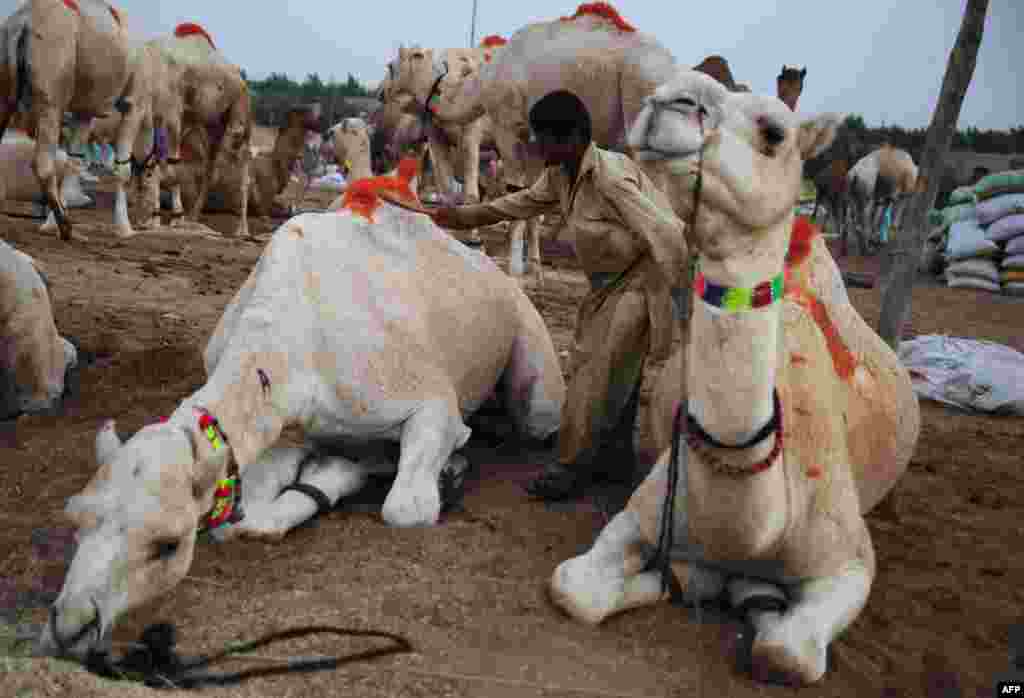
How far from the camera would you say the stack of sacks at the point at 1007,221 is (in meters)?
14.2

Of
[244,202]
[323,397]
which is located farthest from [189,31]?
[323,397]

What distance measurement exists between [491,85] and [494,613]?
22.2 feet

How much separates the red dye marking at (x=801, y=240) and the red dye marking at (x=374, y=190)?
1877mm

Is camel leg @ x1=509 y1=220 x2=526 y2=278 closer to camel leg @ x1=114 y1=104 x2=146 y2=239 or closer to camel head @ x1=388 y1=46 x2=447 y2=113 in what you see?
camel head @ x1=388 y1=46 x2=447 y2=113

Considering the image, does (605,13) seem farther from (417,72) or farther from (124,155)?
(124,155)

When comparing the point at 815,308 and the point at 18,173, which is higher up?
the point at 815,308

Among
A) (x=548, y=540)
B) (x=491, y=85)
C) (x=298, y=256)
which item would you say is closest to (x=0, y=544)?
(x=298, y=256)

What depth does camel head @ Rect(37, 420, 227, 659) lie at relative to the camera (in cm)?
237

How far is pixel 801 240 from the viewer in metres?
3.19

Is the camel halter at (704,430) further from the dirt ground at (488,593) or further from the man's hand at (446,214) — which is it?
the man's hand at (446,214)

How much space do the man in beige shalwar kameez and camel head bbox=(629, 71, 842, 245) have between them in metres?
1.44

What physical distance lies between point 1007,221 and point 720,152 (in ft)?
46.9

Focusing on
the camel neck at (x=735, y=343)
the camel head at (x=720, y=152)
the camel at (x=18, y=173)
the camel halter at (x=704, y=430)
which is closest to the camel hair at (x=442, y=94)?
the camel at (x=18, y=173)

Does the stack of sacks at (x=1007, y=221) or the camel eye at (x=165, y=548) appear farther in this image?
the stack of sacks at (x=1007, y=221)
